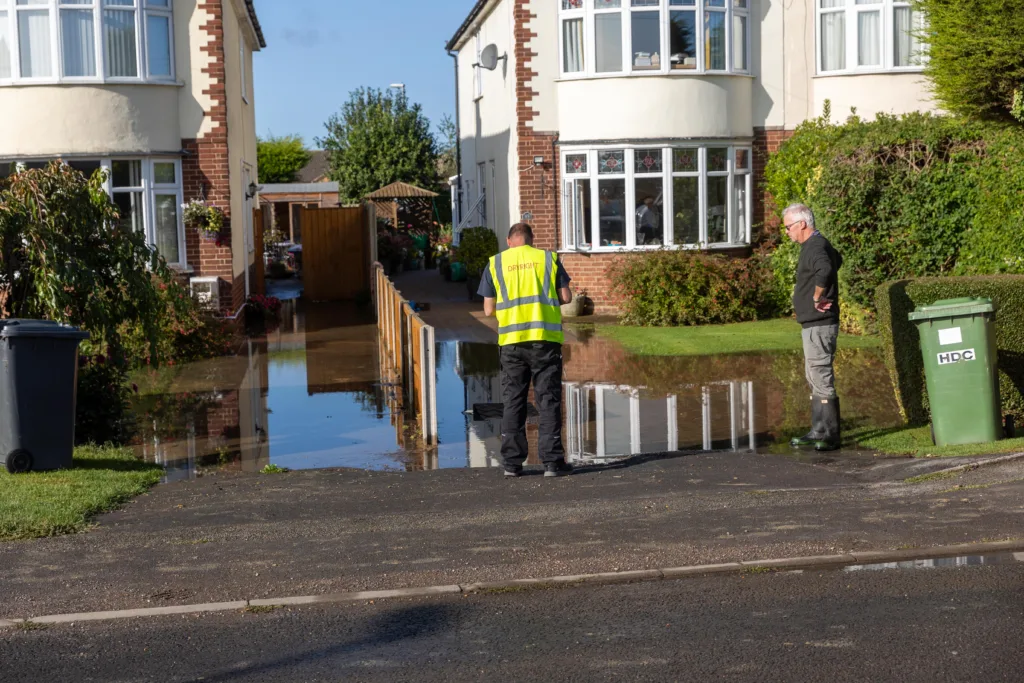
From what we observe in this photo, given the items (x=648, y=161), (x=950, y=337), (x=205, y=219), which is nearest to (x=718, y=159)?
(x=648, y=161)

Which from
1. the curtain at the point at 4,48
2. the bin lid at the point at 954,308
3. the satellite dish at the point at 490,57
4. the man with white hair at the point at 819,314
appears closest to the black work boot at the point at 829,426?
the man with white hair at the point at 819,314

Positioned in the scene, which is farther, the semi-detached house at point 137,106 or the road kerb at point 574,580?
the semi-detached house at point 137,106

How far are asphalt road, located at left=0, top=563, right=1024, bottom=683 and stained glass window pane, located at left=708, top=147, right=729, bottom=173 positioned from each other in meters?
15.7

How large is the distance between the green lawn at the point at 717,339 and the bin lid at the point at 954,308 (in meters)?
6.05

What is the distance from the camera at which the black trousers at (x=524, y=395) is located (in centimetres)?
892

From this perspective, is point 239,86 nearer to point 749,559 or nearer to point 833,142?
point 833,142

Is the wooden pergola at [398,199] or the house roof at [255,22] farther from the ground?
the house roof at [255,22]

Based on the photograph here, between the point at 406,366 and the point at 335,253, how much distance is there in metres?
13.0

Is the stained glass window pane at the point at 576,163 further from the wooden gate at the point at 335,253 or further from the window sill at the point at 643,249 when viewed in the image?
the wooden gate at the point at 335,253

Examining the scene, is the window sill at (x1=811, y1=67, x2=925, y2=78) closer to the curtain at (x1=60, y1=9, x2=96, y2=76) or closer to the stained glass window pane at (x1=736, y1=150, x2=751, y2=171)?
the stained glass window pane at (x1=736, y1=150, x2=751, y2=171)

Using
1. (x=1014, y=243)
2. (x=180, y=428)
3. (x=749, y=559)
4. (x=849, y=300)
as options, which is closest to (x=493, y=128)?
(x=849, y=300)

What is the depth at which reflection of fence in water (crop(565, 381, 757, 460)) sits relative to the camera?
10750mm

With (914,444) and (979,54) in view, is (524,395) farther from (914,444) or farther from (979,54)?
(979,54)

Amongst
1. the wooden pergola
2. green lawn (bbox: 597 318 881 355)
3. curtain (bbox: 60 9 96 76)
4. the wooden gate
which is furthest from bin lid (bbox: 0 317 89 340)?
the wooden pergola
